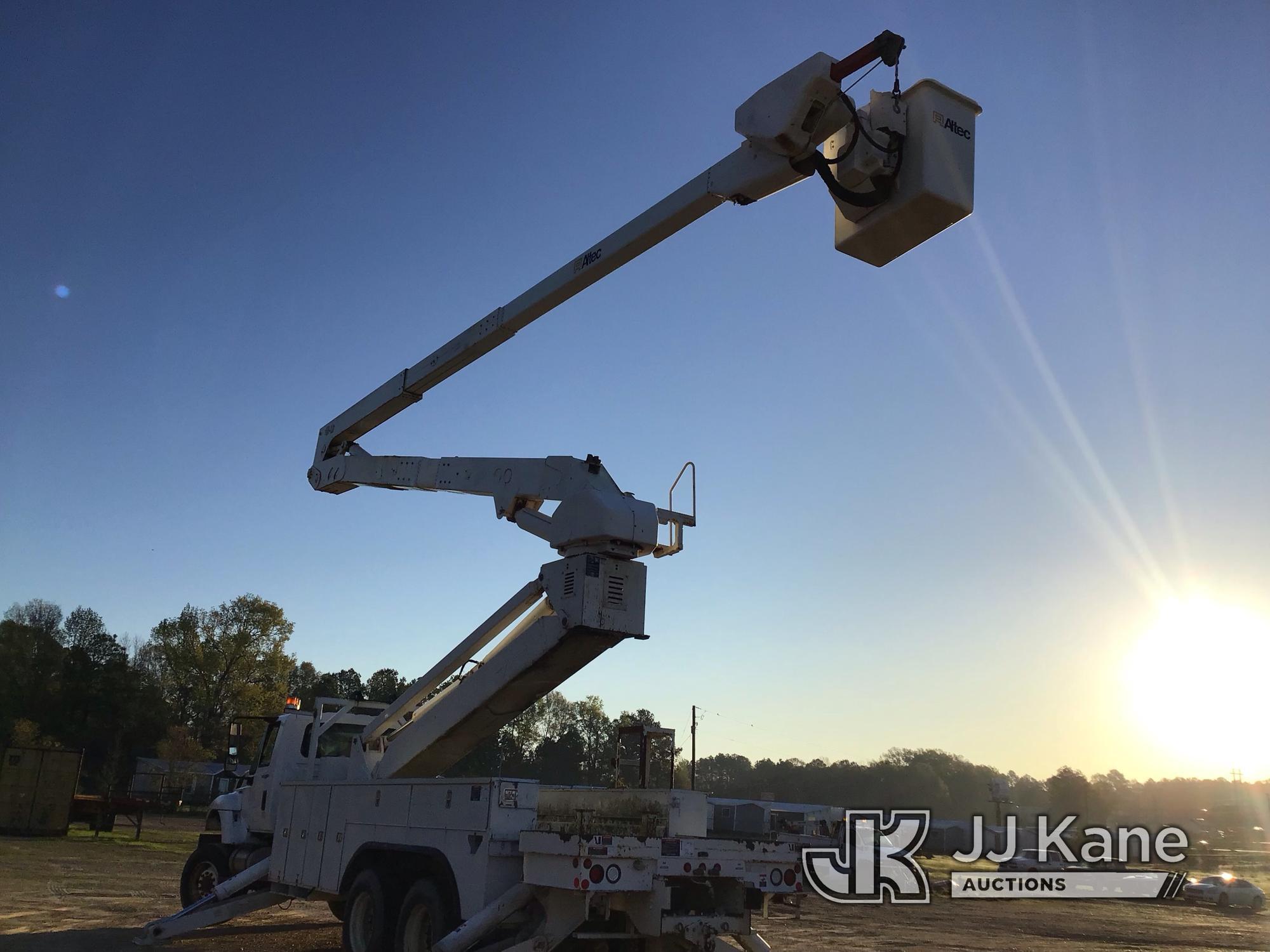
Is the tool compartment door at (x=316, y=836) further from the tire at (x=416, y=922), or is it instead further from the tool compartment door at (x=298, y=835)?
the tire at (x=416, y=922)

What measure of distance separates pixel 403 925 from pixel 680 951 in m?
Result: 2.61

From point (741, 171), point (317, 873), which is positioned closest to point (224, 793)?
point (317, 873)

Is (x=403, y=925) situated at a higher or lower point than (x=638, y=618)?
lower

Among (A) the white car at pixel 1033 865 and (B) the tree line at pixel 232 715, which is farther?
(B) the tree line at pixel 232 715

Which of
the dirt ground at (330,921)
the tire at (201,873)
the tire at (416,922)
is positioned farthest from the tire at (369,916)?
the tire at (201,873)

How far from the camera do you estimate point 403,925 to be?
28.8 feet

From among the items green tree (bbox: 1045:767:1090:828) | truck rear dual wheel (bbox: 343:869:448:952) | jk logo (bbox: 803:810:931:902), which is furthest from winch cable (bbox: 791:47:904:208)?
green tree (bbox: 1045:767:1090:828)

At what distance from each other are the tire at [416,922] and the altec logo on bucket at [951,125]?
765 cm

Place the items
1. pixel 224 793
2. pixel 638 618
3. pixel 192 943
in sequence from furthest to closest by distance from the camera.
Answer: pixel 224 793, pixel 192 943, pixel 638 618

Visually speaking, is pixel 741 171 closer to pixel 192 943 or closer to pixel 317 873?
pixel 317 873

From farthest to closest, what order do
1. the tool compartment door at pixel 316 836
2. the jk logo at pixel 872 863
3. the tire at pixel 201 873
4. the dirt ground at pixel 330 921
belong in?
1. the jk logo at pixel 872 863
2. the tire at pixel 201 873
3. the dirt ground at pixel 330 921
4. the tool compartment door at pixel 316 836

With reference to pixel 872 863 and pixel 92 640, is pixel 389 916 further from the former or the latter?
pixel 92 640

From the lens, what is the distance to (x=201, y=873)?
43.8ft

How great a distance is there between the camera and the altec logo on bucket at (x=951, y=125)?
6938 millimetres
